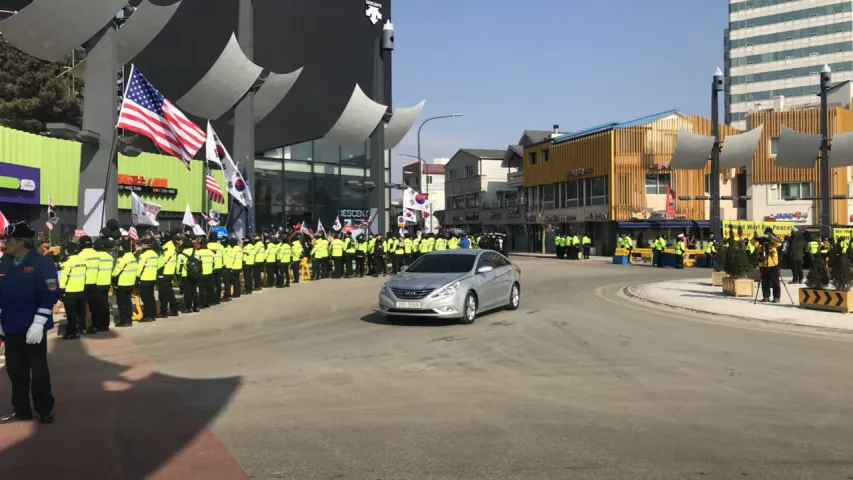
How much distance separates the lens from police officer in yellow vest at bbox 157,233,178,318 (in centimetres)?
1423

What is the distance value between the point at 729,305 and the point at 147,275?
13.2 m

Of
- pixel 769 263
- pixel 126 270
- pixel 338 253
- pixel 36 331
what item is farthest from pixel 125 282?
pixel 769 263

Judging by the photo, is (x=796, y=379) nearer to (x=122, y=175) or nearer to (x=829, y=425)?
(x=829, y=425)

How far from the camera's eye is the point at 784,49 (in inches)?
3647

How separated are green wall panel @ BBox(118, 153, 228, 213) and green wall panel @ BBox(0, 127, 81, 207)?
2693mm

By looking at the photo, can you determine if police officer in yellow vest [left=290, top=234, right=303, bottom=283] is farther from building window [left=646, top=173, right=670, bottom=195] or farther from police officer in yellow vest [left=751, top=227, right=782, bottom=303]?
building window [left=646, top=173, right=670, bottom=195]

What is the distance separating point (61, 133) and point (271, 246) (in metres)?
6.51

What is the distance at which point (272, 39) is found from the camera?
147 ft

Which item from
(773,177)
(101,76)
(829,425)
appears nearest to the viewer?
(829,425)

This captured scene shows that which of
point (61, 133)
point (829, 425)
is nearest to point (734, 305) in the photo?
point (829, 425)

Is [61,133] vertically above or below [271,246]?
above

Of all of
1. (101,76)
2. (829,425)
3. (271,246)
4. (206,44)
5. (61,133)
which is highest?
(206,44)

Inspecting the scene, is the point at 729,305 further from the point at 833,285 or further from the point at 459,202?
the point at 459,202

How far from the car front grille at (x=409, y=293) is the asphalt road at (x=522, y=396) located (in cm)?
60
